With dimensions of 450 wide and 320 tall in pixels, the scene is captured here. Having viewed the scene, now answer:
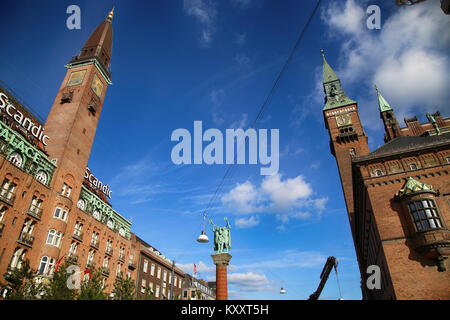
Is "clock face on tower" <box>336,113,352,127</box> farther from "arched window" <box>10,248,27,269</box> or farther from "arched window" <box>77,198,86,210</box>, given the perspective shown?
"arched window" <box>10,248,27,269</box>

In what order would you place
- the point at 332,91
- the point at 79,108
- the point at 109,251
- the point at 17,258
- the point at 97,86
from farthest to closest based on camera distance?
the point at 332,91, the point at 97,86, the point at 109,251, the point at 79,108, the point at 17,258

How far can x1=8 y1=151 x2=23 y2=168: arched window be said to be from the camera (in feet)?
100

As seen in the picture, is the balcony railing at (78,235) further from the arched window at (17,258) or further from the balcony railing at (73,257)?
the arched window at (17,258)

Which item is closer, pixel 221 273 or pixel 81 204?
pixel 221 273

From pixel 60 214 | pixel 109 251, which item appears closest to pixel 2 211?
pixel 60 214

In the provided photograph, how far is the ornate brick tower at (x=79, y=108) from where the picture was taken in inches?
1563

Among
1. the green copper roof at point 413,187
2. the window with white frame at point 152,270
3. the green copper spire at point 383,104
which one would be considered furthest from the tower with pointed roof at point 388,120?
the window with white frame at point 152,270

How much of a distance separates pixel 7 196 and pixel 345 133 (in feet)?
166

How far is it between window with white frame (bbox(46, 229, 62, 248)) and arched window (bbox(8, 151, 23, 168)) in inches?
338

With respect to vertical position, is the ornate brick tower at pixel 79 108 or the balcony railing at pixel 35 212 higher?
the ornate brick tower at pixel 79 108

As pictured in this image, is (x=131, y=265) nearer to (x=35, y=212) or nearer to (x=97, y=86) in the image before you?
(x=35, y=212)

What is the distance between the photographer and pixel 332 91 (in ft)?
207
